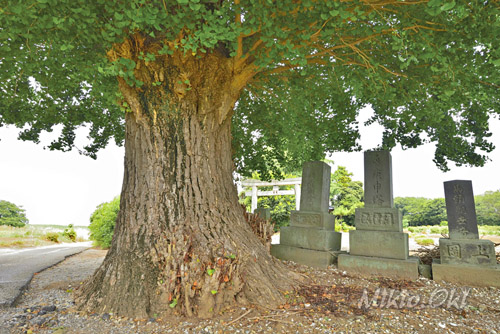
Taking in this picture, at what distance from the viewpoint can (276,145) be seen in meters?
8.48

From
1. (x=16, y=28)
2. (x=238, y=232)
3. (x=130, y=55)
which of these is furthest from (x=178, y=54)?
(x=238, y=232)

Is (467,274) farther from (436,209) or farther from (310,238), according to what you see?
(436,209)

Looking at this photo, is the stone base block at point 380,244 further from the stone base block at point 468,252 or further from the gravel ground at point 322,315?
the gravel ground at point 322,315

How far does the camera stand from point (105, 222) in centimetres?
1000

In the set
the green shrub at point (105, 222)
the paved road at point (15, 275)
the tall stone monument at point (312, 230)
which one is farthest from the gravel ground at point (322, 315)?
the green shrub at point (105, 222)

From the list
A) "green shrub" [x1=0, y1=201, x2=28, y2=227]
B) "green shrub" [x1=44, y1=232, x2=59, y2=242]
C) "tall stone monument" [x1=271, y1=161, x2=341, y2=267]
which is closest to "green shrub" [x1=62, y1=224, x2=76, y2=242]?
"green shrub" [x1=44, y1=232, x2=59, y2=242]

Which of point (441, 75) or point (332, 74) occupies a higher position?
point (332, 74)

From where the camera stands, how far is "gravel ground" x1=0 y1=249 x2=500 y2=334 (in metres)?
3.03

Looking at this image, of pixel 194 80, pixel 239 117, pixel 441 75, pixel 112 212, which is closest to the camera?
pixel 194 80

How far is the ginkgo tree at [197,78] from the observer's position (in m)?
3.25

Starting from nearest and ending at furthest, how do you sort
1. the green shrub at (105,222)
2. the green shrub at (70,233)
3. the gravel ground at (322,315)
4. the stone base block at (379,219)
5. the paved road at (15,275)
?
the gravel ground at (322,315) < the paved road at (15,275) < the stone base block at (379,219) < the green shrub at (105,222) < the green shrub at (70,233)

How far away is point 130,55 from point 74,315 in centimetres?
A: 378

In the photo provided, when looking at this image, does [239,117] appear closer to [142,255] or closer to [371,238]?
[371,238]

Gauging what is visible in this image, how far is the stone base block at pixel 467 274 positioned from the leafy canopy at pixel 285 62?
9.76ft
